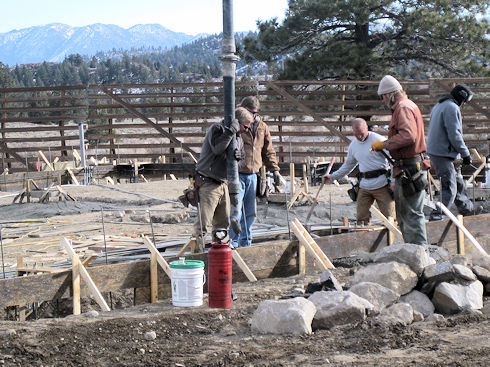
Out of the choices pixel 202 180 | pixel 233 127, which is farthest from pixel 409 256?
pixel 202 180

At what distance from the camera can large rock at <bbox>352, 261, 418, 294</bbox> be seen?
18.4ft

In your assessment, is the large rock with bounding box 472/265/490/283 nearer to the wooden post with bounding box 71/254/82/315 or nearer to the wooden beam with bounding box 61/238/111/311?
the wooden beam with bounding box 61/238/111/311

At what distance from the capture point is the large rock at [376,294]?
536cm

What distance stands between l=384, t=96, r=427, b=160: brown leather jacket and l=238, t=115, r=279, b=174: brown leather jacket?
1.71 m

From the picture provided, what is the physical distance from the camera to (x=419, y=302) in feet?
18.1

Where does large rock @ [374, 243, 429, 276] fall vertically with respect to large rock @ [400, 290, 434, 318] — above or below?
above

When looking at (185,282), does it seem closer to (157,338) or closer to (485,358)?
(157,338)

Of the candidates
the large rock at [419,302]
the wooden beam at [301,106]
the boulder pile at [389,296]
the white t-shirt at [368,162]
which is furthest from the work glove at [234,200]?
the wooden beam at [301,106]

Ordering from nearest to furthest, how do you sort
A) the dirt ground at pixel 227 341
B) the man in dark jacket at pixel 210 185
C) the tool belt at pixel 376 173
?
the dirt ground at pixel 227 341 → the man in dark jacket at pixel 210 185 → the tool belt at pixel 376 173

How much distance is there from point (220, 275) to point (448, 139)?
387 centimetres

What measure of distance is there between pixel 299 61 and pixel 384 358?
16.8m

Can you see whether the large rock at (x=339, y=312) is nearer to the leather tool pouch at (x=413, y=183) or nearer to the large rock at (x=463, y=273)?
the large rock at (x=463, y=273)

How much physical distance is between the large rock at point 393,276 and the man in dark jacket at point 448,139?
2829 mm

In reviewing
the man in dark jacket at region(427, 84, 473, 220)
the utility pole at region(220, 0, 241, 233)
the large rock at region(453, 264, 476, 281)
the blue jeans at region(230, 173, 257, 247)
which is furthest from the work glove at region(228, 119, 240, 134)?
the man in dark jacket at region(427, 84, 473, 220)
